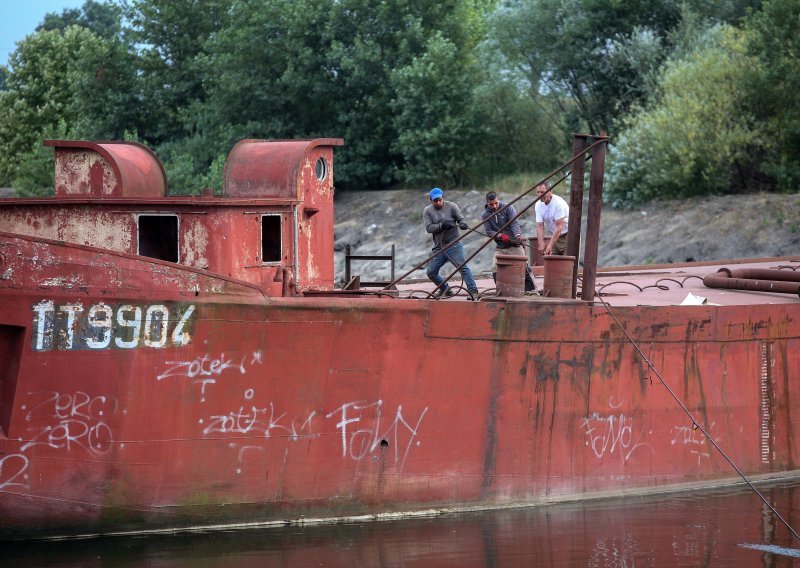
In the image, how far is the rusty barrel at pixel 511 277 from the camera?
12188 millimetres

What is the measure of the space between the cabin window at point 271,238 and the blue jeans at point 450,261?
182 cm

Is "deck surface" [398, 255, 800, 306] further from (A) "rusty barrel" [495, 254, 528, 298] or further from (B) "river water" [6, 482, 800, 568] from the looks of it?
(B) "river water" [6, 482, 800, 568]

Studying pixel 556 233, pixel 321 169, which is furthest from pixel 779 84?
pixel 321 169

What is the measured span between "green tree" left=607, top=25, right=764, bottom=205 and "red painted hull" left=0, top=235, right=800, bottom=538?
1484cm

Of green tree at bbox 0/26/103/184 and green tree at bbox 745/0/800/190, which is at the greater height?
green tree at bbox 0/26/103/184

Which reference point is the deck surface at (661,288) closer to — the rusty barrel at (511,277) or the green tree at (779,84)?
the rusty barrel at (511,277)

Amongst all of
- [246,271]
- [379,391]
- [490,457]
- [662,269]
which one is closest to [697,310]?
[490,457]

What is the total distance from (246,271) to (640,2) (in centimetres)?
2430

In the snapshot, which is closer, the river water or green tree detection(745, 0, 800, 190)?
the river water

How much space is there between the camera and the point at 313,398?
431 inches

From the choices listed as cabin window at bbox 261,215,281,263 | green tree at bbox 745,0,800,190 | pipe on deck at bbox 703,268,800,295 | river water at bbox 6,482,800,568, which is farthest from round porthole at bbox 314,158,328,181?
green tree at bbox 745,0,800,190

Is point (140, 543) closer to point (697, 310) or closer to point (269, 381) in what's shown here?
Answer: point (269, 381)

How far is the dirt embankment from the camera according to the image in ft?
82.8

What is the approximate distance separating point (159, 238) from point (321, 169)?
6.35ft
